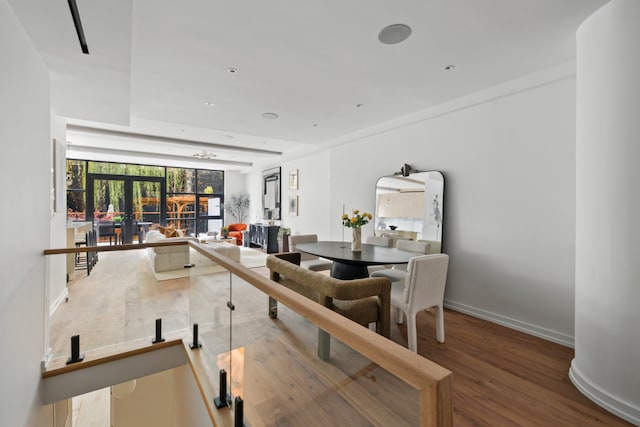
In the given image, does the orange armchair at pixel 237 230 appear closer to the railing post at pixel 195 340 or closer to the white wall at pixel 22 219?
the railing post at pixel 195 340

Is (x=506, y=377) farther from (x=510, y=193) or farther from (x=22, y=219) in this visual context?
(x=22, y=219)

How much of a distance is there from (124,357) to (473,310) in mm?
3813

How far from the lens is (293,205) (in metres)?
7.95

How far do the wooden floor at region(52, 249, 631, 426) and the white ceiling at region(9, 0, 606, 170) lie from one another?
219cm

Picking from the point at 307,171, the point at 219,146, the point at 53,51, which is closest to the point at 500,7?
the point at 53,51

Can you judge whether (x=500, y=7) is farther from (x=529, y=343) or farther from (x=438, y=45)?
(x=529, y=343)

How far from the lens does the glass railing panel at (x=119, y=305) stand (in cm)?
294

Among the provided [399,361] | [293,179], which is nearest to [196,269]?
[399,361]

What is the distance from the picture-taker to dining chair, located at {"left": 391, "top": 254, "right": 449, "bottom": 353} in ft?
8.35

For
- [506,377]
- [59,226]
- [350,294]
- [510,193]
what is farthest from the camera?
[59,226]

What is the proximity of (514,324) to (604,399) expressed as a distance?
125cm

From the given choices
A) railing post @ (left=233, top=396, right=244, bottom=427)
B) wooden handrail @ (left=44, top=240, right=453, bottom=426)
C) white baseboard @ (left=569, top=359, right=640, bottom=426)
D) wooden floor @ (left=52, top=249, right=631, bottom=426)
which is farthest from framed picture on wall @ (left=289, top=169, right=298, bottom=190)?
wooden handrail @ (left=44, top=240, right=453, bottom=426)

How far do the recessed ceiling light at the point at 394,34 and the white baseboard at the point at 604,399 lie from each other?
2898 millimetres

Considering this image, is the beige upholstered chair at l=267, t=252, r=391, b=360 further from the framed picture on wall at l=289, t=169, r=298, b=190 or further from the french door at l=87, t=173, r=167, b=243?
the french door at l=87, t=173, r=167, b=243
